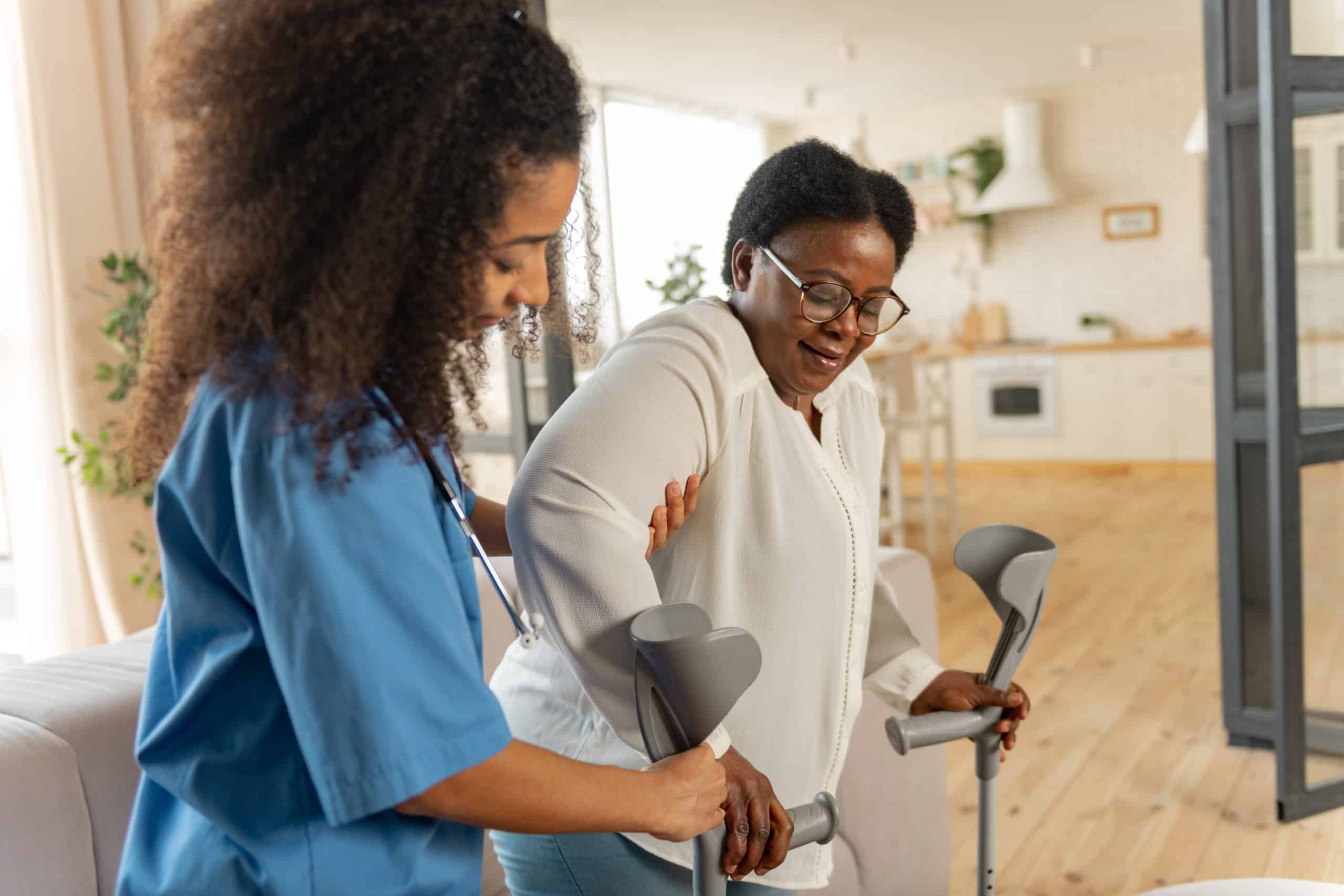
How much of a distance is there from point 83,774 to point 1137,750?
2.67 metres

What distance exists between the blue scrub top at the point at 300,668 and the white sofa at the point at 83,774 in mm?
492

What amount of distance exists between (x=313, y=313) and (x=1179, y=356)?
25.0 ft

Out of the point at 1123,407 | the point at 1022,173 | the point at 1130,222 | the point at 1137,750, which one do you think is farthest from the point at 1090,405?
the point at 1137,750

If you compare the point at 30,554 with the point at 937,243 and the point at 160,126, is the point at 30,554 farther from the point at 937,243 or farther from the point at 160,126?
the point at 937,243

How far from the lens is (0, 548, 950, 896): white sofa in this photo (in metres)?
1.18

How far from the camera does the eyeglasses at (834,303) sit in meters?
1.14

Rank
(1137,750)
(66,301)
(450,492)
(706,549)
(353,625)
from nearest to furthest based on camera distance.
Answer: (353,625)
(450,492)
(706,549)
(1137,750)
(66,301)

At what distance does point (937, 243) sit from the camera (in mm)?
8852

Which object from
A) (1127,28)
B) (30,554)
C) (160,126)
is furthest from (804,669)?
(1127,28)

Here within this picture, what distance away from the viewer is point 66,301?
3.33 metres

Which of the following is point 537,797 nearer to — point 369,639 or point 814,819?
point 369,639

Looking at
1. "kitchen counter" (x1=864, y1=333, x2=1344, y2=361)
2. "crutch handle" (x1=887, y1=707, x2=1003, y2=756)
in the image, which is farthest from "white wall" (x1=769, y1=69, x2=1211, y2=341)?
"crutch handle" (x1=887, y1=707, x2=1003, y2=756)

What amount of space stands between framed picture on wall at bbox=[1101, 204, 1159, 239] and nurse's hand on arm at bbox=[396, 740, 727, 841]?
8137mm

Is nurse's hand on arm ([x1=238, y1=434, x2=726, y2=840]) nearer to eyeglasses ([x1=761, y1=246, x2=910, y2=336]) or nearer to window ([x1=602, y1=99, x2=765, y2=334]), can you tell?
eyeglasses ([x1=761, y1=246, x2=910, y2=336])
